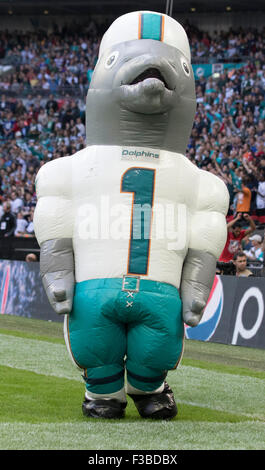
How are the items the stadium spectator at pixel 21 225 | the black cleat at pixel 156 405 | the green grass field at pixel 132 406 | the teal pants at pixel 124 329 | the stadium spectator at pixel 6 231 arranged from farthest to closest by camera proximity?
the stadium spectator at pixel 21 225 → the stadium spectator at pixel 6 231 → the black cleat at pixel 156 405 → the teal pants at pixel 124 329 → the green grass field at pixel 132 406

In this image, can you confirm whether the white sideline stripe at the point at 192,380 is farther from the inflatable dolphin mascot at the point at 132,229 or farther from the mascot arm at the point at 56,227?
the mascot arm at the point at 56,227

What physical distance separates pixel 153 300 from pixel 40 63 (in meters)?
23.1

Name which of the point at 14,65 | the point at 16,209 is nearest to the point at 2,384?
the point at 16,209

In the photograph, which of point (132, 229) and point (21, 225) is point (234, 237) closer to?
point (21, 225)

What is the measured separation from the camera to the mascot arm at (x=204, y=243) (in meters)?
4.89

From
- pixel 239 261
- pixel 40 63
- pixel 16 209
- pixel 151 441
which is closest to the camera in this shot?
pixel 151 441

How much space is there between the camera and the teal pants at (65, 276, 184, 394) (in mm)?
4688

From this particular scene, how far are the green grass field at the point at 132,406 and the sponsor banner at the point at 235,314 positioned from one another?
340 millimetres

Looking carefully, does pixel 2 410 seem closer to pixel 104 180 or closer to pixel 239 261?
pixel 104 180

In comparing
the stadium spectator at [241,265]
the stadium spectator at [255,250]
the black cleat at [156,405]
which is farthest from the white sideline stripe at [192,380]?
the stadium spectator at [255,250]

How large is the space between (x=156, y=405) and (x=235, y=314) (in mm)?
5074

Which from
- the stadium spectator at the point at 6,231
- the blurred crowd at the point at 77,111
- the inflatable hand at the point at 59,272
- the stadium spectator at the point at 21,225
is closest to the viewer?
the inflatable hand at the point at 59,272

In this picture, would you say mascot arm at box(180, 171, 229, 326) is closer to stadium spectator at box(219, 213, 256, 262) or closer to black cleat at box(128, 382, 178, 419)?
black cleat at box(128, 382, 178, 419)

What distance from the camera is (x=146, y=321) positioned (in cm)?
471
